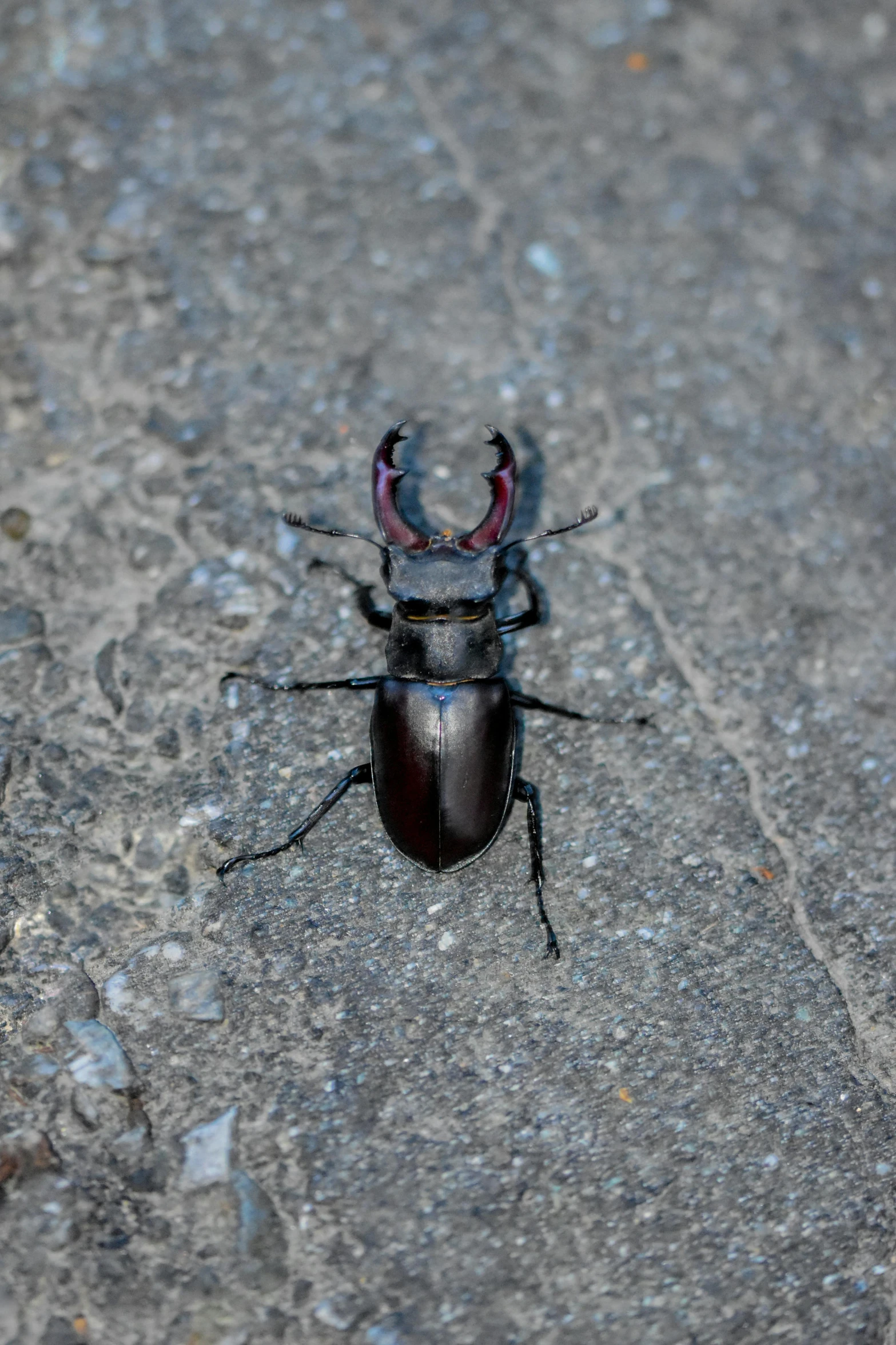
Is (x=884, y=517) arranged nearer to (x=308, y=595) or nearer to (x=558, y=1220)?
(x=308, y=595)

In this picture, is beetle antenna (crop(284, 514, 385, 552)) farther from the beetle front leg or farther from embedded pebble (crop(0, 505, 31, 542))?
embedded pebble (crop(0, 505, 31, 542))

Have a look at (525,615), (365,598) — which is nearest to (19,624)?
(365,598)

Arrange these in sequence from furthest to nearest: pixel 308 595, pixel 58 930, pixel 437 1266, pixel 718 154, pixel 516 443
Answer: pixel 718 154 → pixel 516 443 → pixel 308 595 → pixel 58 930 → pixel 437 1266

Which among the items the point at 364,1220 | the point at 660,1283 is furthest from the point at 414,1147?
the point at 660,1283

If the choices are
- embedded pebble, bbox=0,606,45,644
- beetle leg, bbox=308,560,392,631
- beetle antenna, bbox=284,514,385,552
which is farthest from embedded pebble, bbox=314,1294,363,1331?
embedded pebble, bbox=0,606,45,644

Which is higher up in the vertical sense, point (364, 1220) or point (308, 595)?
point (308, 595)

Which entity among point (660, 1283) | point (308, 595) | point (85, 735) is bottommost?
point (660, 1283)

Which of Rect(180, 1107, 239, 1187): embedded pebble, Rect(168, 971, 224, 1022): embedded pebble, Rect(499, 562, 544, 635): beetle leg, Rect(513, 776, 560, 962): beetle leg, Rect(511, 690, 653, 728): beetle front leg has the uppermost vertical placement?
Rect(499, 562, 544, 635): beetle leg
